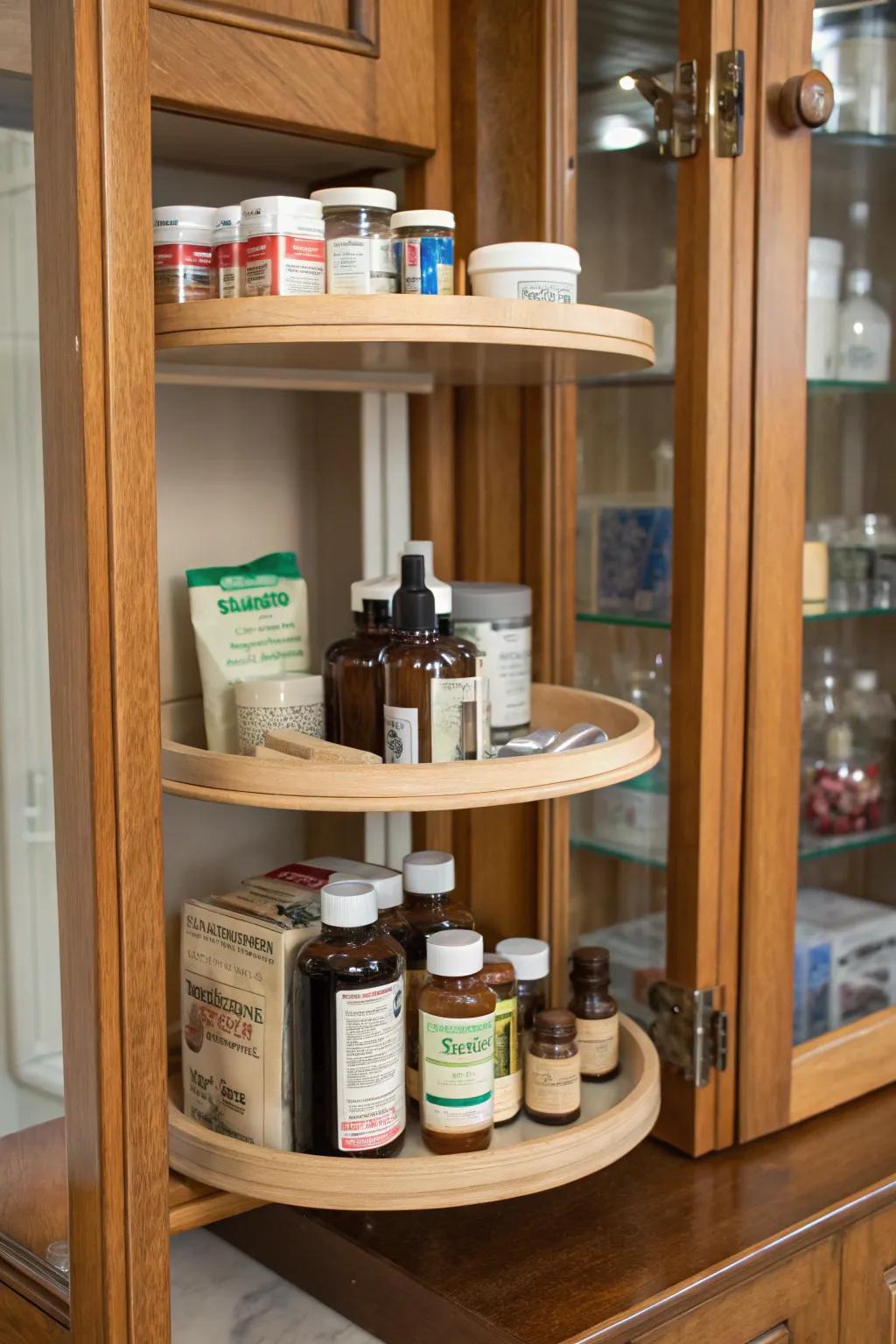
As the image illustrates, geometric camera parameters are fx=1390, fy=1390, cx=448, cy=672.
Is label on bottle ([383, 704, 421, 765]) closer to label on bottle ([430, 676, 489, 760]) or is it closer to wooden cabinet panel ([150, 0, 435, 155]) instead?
label on bottle ([430, 676, 489, 760])

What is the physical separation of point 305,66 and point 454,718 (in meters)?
0.52

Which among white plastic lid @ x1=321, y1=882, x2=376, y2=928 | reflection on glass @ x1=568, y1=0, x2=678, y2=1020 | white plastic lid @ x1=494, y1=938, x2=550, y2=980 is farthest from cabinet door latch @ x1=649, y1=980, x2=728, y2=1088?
white plastic lid @ x1=321, y1=882, x2=376, y2=928

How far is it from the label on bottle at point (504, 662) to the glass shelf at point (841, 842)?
35cm

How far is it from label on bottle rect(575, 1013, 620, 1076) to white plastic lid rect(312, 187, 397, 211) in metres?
0.67

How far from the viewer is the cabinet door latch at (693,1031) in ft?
4.07

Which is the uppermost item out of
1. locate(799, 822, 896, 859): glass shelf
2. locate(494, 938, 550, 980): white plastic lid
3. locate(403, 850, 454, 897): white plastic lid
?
locate(403, 850, 454, 897): white plastic lid

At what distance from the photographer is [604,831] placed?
1358 mm

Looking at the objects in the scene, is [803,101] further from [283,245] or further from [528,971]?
[528,971]

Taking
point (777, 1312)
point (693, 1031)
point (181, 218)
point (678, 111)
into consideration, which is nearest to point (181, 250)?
point (181, 218)

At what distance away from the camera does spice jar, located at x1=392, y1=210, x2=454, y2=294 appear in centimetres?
99

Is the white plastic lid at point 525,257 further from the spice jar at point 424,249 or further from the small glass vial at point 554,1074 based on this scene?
the small glass vial at point 554,1074

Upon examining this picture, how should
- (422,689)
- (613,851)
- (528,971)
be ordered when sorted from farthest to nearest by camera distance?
(613,851), (528,971), (422,689)

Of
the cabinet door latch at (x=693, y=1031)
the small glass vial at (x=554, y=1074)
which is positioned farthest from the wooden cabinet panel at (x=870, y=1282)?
the small glass vial at (x=554, y=1074)

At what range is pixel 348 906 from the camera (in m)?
0.97
